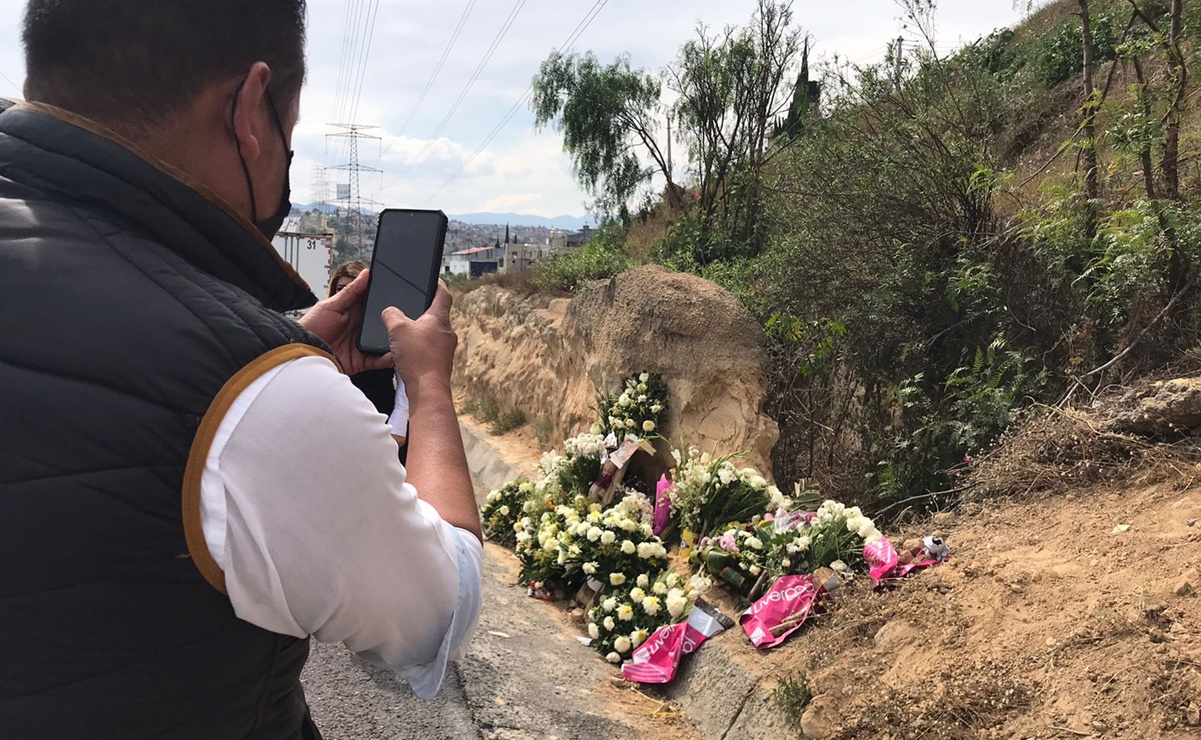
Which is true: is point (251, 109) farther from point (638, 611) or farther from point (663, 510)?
point (663, 510)

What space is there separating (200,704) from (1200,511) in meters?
4.17

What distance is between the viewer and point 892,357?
696 cm

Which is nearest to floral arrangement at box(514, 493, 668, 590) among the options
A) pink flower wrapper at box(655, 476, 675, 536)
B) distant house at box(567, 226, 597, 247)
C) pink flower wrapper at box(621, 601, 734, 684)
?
pink flower wrapper at box(655, 476, 675, 536)

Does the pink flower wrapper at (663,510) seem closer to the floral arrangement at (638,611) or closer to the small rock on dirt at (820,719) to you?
the floral arrangement at (638,611)

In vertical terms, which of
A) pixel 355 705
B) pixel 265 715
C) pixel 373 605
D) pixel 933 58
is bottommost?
pixel 355 705

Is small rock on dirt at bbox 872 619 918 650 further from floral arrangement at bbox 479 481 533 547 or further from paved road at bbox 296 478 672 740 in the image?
floral arrangement at bbox 479 481 533 547

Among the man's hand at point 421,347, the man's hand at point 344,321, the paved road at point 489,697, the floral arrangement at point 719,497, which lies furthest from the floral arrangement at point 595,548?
the man's hand at point 421,347

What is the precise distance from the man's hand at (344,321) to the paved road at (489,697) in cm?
265

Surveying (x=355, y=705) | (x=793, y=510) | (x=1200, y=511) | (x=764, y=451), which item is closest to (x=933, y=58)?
(x=764, y=451)

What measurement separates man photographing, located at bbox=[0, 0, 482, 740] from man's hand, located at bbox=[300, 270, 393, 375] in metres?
0.65

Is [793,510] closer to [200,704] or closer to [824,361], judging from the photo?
[824,361]

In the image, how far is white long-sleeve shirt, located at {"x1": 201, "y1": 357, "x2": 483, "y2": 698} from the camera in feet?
3.14

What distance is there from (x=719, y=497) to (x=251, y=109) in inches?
207

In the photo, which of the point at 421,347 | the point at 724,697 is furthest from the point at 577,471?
the point at 421,347
